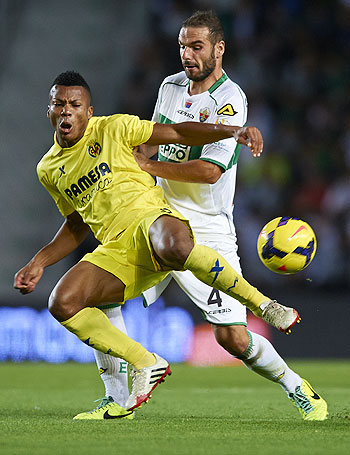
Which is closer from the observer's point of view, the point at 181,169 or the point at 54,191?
the point at 181,169

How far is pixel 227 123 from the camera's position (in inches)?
225

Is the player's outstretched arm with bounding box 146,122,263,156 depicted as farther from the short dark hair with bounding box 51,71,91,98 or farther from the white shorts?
the white shorts

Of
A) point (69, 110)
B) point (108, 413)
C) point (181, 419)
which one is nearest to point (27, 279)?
point (108, 413)

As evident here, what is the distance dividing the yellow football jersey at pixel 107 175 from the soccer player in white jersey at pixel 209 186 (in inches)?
5.8

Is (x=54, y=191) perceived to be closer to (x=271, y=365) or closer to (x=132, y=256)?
(x=132, y=256)

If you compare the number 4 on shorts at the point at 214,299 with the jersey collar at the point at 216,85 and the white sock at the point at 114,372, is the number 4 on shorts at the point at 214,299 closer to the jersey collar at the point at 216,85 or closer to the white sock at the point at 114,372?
the white sock at the point at 114,372

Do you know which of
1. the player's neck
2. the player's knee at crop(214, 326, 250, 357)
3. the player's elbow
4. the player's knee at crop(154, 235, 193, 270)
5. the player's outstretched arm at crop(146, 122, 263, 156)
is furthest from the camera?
the player's neck

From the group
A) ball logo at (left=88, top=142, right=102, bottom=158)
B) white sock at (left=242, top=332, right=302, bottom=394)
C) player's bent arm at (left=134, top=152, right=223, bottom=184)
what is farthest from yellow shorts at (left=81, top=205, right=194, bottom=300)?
white sock at (left=242, top=332, right=302, bottom=394)

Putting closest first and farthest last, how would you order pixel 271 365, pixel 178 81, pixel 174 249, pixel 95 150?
pixel 174 249
pixel 95 150
pixel 271 365
pixel 178 81

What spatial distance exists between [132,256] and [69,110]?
37.6 inches

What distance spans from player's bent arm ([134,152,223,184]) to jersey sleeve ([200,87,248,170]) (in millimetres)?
71

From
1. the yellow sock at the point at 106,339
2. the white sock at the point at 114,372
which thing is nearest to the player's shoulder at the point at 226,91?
the white sock at the point at 114,372

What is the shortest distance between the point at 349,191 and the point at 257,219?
132 cm

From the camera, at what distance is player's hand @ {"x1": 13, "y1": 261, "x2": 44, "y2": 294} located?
18.1 feet
